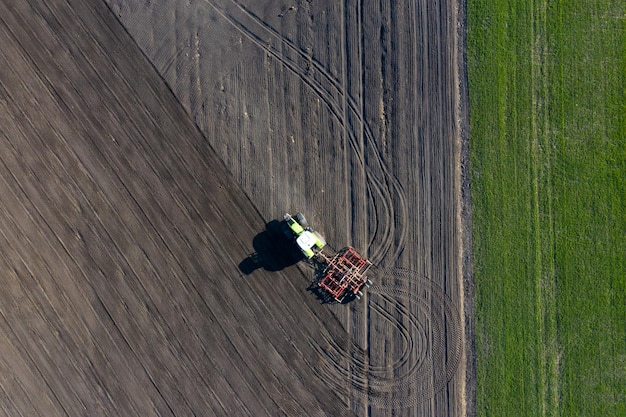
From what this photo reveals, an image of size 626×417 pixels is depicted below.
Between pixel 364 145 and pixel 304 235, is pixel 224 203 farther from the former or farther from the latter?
pixel 364 145

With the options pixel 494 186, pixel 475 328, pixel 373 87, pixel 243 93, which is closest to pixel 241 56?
pixel 243 93

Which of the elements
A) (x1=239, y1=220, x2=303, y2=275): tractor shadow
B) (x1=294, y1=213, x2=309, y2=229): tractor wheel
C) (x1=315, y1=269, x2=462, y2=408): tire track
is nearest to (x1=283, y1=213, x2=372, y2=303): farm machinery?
(x1=294, y1=213, x2=309, y2=229): tractor wheel

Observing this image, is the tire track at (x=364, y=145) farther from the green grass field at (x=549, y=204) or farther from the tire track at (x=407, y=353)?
the green grass field at (x=549, y=204)

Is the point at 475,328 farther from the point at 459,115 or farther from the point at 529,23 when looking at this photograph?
the point at 529,23

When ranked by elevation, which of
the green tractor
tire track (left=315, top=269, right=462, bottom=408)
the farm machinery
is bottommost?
tire track (left=315, top=269, right=462, bottom=408)

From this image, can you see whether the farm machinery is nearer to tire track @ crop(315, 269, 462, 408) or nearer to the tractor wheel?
the tractor wheel

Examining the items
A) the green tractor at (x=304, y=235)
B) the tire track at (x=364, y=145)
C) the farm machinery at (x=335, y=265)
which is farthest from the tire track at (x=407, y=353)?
the green tractor at (x=304, y=235)
